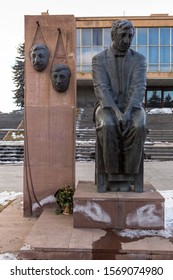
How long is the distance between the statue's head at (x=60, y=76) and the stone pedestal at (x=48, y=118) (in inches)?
2.9

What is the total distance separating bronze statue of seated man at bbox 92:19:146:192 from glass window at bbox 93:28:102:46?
29214 millimetres

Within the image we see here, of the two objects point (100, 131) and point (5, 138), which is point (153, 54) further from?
point (100, 131)

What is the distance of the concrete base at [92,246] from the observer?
336cm

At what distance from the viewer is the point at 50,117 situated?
5.12 meters

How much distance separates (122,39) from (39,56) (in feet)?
4.33

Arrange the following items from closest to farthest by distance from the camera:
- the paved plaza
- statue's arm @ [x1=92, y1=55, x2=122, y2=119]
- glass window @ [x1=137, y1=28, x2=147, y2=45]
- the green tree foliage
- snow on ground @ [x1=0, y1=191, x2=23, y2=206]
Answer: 1. statue's arm @ [x1=92, y1=55, x2=122, y2=119]
2. snow on ground @ [x1=0, y1=191, x2=23, y2=206]
3. the paved plaza
4. glass window @ [x1=137, y1=28, x2=147, y2=45]
5. the green tree foliage

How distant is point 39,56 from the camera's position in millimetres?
4895

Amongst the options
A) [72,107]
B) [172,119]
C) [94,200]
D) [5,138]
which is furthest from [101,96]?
[172,119]

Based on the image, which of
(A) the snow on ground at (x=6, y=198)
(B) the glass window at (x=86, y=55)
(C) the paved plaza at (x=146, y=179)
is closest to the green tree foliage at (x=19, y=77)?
(B) the glass window at (x=86, y=55)

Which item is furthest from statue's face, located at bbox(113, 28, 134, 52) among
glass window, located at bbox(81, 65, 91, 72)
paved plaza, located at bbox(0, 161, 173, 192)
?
glass window, located at bbox(81, 65, 91, 72)

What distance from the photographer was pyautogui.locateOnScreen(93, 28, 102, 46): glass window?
32188 millimetres

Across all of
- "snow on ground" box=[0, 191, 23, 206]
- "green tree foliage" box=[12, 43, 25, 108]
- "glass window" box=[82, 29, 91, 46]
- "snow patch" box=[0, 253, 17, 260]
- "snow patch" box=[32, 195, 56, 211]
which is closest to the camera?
"snow patch" box=[0, 253, 17, 260]

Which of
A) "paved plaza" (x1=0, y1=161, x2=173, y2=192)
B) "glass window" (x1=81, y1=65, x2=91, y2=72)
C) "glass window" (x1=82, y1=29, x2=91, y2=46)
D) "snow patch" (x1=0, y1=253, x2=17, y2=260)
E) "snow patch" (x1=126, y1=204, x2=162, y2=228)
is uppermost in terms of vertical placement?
"glass window" (x1=82, y1=29, x2=91, y2=46)

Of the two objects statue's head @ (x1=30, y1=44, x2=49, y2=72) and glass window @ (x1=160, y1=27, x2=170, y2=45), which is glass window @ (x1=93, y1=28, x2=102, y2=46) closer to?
glass window @ (x1=160, y1=27, x2=170, y2=45)
